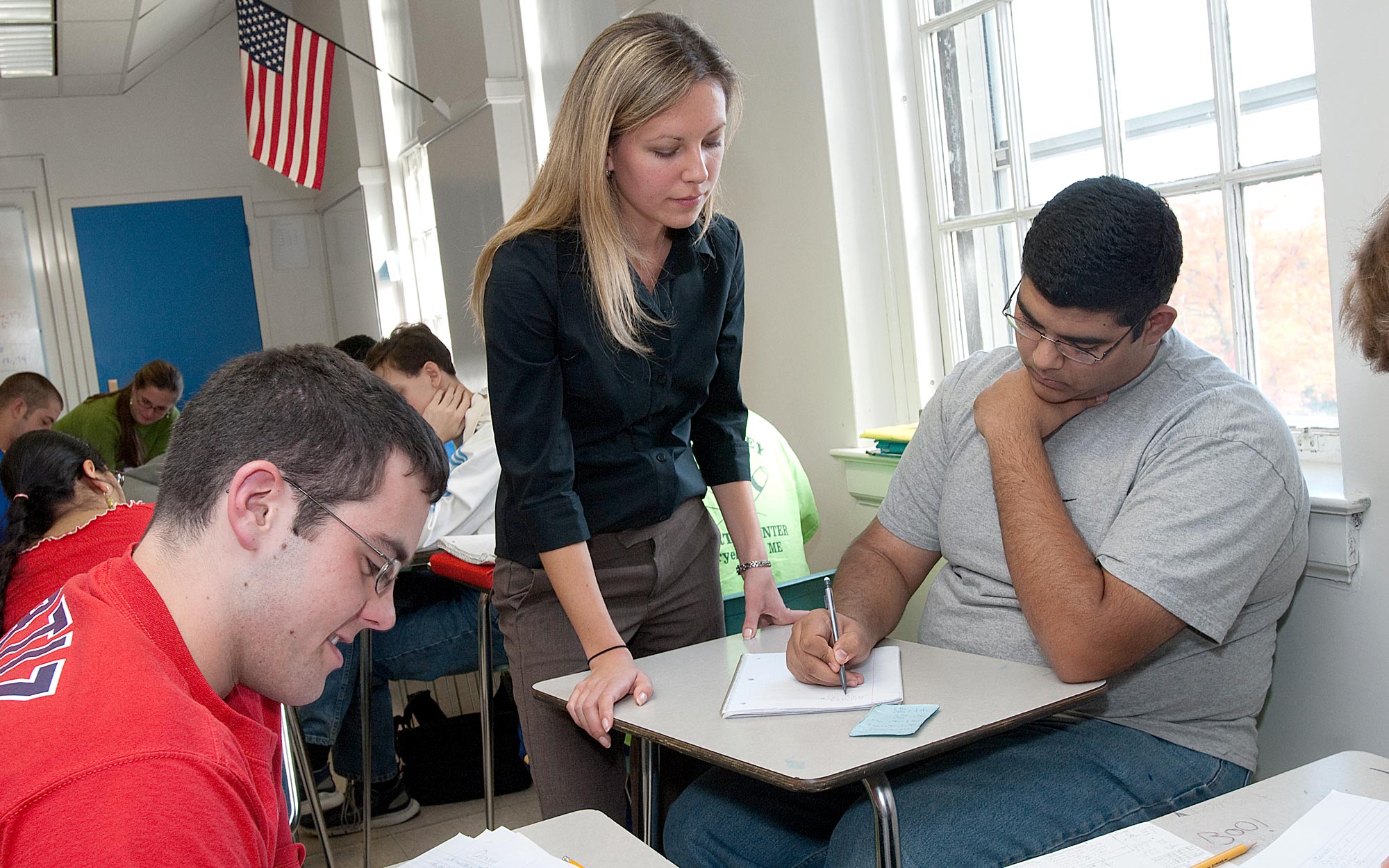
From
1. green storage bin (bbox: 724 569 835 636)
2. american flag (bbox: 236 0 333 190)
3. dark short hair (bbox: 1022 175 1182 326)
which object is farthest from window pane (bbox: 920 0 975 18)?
american flag (bbox: 236 0 333 190)

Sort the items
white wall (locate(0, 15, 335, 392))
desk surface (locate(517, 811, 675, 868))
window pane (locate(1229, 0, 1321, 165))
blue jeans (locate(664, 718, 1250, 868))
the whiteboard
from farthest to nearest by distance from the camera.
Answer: white wall (locate(0, 15, 335, 392)) → the whiteboard → window pane (locate(1229, 0, 1321, 165)) → blue jeans (locate(664, 718, 1250, 868)) → desk surface (locate(517, 811, 675, 868))

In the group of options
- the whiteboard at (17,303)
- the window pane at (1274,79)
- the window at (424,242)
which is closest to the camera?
the window pane at (1274,79)

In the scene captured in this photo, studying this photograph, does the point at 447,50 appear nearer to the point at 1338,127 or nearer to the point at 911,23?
the point at 911,23

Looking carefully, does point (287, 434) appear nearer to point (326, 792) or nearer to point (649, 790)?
point (649, 790)

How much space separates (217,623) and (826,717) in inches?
30.9

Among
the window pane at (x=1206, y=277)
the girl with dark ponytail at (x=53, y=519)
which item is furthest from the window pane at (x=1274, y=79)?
the girl with dark ponytail at (x=53, y=519)

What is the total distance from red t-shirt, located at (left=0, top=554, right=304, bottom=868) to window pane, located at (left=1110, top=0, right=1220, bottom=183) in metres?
1.95

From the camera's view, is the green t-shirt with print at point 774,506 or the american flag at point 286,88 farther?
the american flag at point 286,88

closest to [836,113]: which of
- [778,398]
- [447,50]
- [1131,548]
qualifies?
[778,398]

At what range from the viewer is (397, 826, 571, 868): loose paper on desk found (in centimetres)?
111

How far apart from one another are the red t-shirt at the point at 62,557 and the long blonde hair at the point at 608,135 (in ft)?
3.59

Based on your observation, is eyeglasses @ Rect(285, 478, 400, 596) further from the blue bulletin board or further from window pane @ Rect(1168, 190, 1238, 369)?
the blue bulletin board

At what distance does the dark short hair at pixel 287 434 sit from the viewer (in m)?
0.90

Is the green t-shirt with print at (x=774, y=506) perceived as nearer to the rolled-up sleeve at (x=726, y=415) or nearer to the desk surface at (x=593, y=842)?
the rolled-up sleeve at (x=726, y=415)
